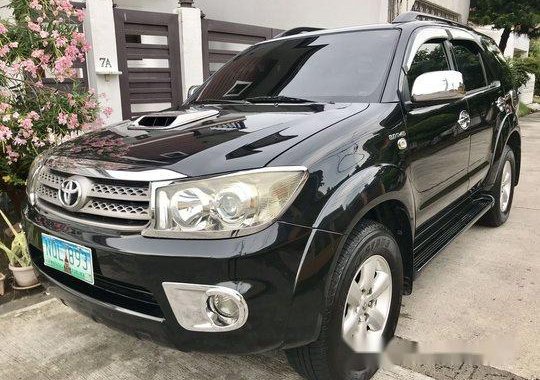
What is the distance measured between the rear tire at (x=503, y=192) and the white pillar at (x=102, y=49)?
12.8 feet

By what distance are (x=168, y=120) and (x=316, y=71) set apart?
0.92m

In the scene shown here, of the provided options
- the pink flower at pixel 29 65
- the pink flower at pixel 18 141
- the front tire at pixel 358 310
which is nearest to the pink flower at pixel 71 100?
the pink flower at pixel 29 65

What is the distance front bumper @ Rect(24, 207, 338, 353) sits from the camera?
1664mm

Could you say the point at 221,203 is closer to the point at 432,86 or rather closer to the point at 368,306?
the point at 368,306

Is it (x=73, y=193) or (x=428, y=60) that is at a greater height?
(x=428, y=60)

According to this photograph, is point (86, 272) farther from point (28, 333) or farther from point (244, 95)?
point (244, 95)

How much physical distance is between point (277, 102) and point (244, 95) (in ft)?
1.12

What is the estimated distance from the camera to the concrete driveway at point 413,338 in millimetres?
2334

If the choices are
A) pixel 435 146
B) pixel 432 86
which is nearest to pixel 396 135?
pixel 432 86

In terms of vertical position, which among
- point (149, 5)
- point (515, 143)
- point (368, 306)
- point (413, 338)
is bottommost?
point (413, 338)

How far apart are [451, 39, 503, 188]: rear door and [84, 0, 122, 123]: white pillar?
3613 millimetres

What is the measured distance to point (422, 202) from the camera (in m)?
2.59

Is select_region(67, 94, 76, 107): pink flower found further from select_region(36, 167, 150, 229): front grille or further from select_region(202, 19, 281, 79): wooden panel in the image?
select_region(202, 19, 281, 79): wooden panel

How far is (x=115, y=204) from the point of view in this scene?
6.15ft
